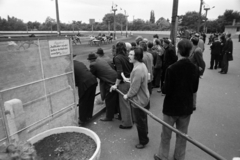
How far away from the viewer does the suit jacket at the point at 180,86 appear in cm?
230

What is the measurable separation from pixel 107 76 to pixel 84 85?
612 mm

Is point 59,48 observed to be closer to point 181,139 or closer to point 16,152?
point 16,152

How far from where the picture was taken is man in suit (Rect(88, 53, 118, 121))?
3.98 meters

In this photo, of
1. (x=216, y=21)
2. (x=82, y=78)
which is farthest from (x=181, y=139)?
(x=216, y=21)

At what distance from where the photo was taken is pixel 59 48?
297cm

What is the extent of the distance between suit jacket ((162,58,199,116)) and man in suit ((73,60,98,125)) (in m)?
1.79

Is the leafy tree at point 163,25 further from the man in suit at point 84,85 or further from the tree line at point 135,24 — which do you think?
the man in suit at point 84,85

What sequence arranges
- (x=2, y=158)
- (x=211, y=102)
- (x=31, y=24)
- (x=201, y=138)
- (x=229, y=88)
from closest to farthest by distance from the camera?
(x=2, y=158)
(x=201, y=138)
(x=211, y=102)
(x=229, y=88)
(x=31, y=24)

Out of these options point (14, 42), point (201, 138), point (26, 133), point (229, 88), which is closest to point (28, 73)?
point (14, 42)

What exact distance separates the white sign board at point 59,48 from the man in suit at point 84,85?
23.2 inches

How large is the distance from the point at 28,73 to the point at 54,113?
0.87 metres

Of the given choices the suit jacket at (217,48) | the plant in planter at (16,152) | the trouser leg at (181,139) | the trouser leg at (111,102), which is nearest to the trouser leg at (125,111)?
the trouser leg at (111,102)

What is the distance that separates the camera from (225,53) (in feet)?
27.8

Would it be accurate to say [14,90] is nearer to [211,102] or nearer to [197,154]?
[197,154]
